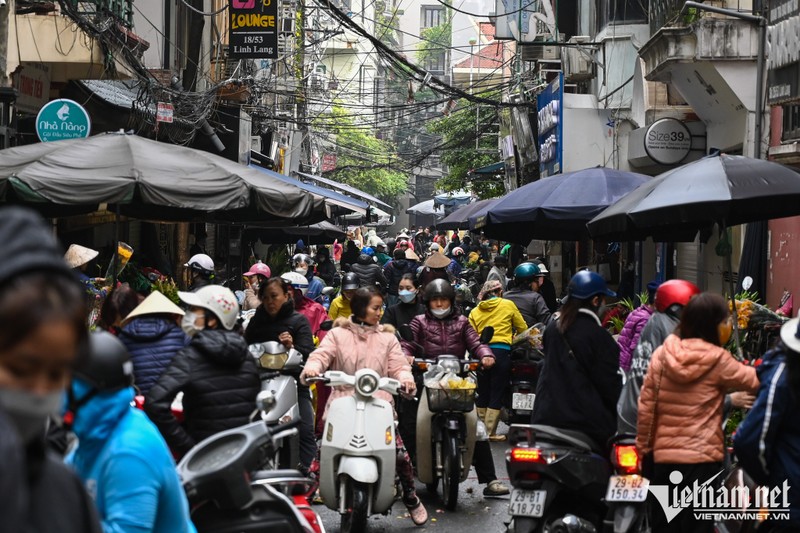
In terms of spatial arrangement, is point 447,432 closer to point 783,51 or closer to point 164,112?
point 783,51

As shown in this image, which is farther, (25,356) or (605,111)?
(605,111)

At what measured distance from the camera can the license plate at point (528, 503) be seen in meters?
6.32

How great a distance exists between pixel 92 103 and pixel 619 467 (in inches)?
482

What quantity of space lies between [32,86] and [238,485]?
11.0 metres

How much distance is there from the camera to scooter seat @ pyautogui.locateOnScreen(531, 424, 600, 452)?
21.2 ft

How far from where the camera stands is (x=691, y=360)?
18.8 ft

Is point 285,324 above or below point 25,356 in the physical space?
below

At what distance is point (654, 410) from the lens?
5.89 metres

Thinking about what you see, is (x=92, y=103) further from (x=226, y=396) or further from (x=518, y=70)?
(x=518, y=70)

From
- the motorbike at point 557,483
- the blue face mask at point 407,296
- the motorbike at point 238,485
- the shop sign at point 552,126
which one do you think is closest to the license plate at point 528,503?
the motorbike at point 557,483

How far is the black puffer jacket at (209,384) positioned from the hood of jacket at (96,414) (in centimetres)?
221

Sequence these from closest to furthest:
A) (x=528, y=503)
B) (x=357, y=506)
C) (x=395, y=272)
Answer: (x=528, y=503) → (x=357, y=506) → (x=395, y=272)

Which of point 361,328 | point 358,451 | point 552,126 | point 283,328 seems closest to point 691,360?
point 358,451

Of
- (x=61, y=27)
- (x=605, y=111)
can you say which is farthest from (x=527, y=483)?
(x=605, y=111)
